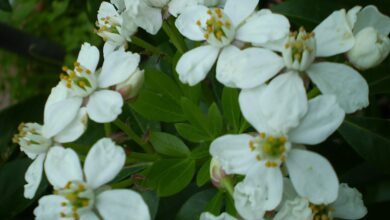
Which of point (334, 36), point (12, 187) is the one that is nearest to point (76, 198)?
point (334, 36)

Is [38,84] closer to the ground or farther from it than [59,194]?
closer to the ground

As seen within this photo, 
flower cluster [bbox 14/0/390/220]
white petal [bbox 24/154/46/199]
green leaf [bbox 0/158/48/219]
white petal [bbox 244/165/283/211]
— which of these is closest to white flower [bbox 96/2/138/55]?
flower cluster [bbox 14/0/390/220]

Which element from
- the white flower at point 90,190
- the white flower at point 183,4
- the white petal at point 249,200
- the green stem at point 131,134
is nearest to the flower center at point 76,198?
the white flower at point 90,190

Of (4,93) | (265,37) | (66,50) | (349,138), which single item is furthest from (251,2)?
(4,93)

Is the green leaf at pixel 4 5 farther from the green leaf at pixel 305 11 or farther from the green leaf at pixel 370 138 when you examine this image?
the green leaf at pixel 370 138

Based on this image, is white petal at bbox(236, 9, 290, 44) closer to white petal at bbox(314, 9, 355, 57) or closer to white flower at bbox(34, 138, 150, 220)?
white petal at bbox(314, 9, 355, 57)

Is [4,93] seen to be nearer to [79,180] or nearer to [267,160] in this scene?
[79,180]
